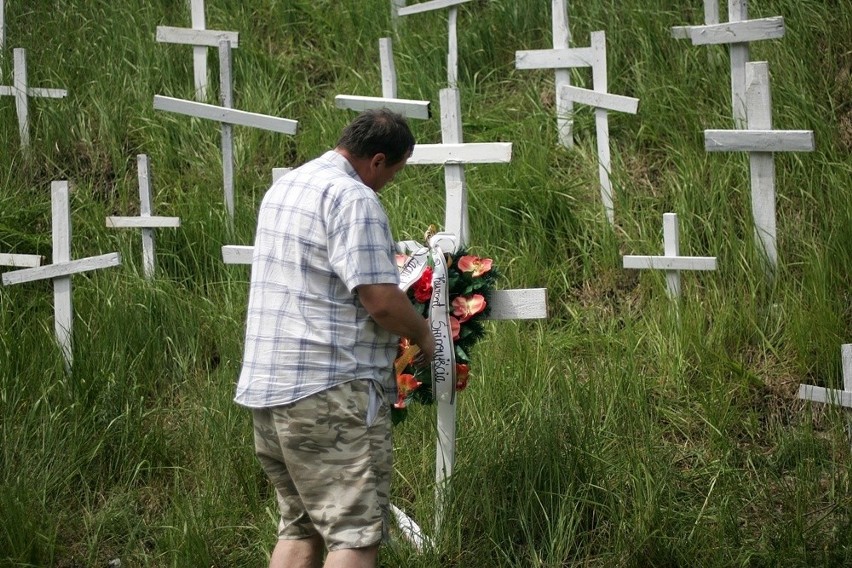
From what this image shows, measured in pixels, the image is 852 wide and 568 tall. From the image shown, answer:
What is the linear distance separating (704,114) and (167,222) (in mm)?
3165

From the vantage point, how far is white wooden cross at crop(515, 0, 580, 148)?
650 cm

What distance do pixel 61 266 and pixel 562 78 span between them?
10.2ft

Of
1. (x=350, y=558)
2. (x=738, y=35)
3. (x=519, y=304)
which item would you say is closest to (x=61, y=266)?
(x=519, y=304)

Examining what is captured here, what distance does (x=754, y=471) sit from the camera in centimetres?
441

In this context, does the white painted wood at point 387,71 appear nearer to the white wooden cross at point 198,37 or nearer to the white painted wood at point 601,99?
the white painted wood at point 601,99

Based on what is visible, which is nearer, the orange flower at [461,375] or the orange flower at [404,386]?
the orange flower at [404,386]

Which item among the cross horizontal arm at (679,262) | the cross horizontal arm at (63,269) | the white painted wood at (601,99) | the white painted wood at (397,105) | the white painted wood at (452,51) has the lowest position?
the cross horizontal arm at (679,262)

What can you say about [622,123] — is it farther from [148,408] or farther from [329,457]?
[329,457]

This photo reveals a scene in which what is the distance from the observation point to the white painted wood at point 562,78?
6574mm

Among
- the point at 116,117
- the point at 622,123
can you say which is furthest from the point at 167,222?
the point at 622,123

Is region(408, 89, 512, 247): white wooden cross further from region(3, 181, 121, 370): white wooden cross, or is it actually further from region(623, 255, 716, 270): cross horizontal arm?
region(3, 181, 121, 370): white wooden cross

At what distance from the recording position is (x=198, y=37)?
23.6 ft

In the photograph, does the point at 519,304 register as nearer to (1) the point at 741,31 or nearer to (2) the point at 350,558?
(2) the point at 350,558

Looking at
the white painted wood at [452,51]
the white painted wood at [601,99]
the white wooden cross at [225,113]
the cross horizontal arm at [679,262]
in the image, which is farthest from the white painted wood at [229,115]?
the cross horizontal arm at [679,262]
